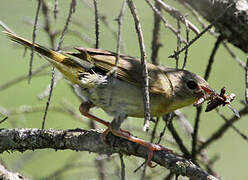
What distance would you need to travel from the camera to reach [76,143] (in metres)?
3.07

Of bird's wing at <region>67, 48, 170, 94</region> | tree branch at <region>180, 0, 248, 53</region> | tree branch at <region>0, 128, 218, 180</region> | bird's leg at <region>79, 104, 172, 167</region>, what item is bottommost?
tree branch at <region>0, 128, 218, 180</region>

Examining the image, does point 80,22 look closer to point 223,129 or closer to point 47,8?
point 47,8

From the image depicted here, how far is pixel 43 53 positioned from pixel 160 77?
96 centimetres

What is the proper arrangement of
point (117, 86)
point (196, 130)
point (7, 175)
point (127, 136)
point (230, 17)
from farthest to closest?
point (117, 86), point (230, 17), point (196, 130), point (127, 136), point (7, 175)

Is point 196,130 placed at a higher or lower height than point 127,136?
higher

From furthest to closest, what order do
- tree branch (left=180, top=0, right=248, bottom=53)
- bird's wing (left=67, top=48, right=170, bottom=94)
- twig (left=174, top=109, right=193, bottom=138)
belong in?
twig (left=174, top=109, right=193, bottom=138) < bird's wing (left=67, top=48, right=170, bottom=94) < tree branch (left=180, top=0, right=248, bottom=53)

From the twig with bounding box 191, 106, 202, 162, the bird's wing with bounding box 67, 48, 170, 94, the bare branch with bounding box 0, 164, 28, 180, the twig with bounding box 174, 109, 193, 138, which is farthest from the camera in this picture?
the twig with bounding box 174, 109, 193, 138

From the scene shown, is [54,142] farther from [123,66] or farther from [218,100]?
[218,100]

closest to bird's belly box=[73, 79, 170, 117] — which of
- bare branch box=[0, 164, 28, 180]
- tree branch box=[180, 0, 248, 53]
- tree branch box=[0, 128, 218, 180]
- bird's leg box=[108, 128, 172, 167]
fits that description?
bird's leg box=[108, 128, 172, 167]

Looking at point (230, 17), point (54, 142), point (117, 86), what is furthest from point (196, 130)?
point (54, 142)

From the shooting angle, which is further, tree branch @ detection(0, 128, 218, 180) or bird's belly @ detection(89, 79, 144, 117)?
bird's belly @ detection(89, 79, 144, 117)

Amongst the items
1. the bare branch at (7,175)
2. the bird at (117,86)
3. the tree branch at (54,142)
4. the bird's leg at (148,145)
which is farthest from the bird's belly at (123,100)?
the bare branch at (7,175)

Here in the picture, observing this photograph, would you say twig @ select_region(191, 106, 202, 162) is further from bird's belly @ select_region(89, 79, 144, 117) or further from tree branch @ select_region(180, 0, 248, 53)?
tree branch @ select_region(180, 0, 248, 53)

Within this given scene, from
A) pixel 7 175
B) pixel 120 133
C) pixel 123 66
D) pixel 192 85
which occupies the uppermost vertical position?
pixel 192 85
